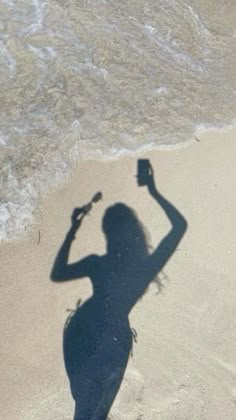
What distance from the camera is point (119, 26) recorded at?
1084cm

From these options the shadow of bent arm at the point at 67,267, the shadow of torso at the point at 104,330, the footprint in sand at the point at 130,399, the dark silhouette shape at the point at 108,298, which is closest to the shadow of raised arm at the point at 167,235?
the dark silhouette shape at the point at 108,298

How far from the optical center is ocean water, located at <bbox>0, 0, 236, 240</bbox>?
26.8 ft

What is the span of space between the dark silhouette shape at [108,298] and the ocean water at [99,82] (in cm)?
105

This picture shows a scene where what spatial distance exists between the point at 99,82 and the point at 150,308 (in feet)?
15.5

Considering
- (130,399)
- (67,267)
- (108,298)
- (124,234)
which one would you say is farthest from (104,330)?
(124,234)

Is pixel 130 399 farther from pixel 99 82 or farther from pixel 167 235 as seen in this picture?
pixel 99 82

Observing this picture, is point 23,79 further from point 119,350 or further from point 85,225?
point 119,350

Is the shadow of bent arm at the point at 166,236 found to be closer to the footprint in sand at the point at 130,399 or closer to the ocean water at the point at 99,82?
the ocean water at the point at 99,82

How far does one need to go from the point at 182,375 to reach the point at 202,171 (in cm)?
324

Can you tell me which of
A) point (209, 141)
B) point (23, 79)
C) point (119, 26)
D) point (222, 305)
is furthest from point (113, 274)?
point (119, 26)

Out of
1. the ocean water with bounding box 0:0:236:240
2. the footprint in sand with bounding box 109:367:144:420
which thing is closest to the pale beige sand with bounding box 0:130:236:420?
the footprint in sand with bounding box 109:367:144:420

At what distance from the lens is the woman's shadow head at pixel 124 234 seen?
6934 mm

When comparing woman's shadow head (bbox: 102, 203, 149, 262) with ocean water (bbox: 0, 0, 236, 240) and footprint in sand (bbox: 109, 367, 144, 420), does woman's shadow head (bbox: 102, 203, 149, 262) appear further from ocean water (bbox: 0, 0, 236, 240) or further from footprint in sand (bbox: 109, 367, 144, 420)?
footprint in sand (bbox: 109, 367, 144, 420)

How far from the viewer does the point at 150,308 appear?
21.3 feet
